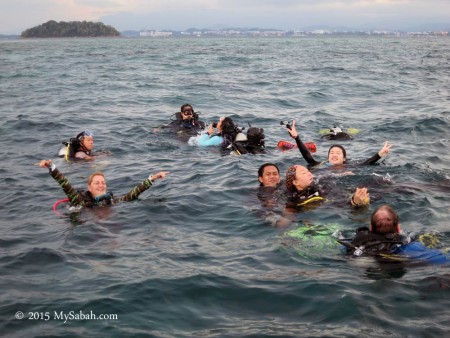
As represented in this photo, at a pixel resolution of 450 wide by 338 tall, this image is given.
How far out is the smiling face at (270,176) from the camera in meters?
9.65

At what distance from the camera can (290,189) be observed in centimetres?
920

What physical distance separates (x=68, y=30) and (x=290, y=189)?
139m

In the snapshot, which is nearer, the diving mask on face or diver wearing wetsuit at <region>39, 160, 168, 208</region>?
diver wearing wetsuit at <region>39, 160, 168, 208</region>

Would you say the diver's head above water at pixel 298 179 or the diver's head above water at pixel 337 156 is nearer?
the diver's head above water at pixel 298 179

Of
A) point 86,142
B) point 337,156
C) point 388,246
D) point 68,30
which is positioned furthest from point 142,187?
point 68,30

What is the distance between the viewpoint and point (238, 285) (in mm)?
6234

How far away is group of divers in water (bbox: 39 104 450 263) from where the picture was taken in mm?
6551

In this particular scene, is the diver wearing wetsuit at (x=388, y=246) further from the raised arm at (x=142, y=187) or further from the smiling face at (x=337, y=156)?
the smiling face at (x=337, y=156)

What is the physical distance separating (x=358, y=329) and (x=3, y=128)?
14399 millimetres

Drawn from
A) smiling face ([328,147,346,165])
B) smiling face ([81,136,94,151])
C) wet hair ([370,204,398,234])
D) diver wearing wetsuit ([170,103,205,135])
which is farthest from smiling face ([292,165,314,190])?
diver wearing wetsuit ([170,103,205,135])

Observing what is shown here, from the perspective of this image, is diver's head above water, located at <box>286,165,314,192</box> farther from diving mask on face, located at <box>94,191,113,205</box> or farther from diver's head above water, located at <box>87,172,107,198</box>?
diver's head above water, located at <box>87,172,107,198</box>

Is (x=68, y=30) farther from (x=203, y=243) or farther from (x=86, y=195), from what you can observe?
(x=203, y=243)

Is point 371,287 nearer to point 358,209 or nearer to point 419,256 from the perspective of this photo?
point 419,256

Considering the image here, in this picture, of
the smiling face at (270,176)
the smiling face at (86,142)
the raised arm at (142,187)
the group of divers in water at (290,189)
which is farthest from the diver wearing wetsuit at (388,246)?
the smiling face at (86,142)
